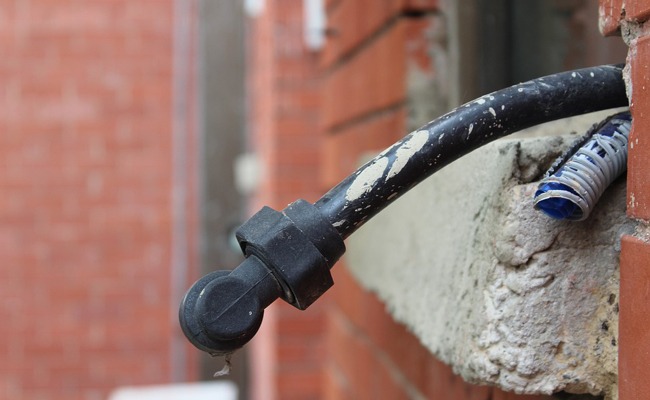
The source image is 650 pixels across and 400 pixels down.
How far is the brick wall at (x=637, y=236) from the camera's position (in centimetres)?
47

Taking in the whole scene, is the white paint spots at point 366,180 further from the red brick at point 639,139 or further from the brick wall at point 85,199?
the brick wall at point 85,199

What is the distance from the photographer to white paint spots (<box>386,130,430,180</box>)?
0.51 meters

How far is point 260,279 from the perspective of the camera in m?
0.49

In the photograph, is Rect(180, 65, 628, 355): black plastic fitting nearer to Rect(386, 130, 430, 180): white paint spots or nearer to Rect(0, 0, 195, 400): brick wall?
Rect(386, 130, 430, 180): white paint spots

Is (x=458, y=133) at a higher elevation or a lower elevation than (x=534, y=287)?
higher

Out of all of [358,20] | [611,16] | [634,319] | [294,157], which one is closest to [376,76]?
[358,20]

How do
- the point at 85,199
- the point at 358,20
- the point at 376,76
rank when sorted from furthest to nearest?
the point at 85,199 < the point at 358,20 < the point at 376,76

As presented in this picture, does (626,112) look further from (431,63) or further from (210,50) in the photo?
(210,50)

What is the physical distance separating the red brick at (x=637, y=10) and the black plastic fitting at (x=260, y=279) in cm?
25

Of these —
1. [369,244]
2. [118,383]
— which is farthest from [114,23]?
[369,244]

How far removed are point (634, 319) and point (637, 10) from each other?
0.20m

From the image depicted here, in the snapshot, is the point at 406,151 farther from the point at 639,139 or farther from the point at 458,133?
the point at 639,139

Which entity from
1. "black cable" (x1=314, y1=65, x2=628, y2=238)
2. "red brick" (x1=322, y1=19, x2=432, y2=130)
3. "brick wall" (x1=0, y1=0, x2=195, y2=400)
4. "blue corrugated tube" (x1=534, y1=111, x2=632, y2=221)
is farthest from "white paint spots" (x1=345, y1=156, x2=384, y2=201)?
"brick wall" (x1=0, y1=0, x2=195, y2=400)

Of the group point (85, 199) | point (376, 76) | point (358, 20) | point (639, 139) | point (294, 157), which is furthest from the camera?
point (85, 199)
